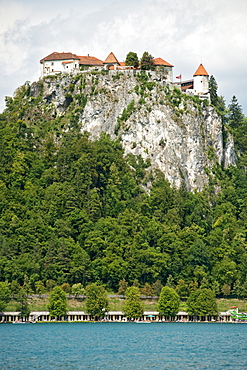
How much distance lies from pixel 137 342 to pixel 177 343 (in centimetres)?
552

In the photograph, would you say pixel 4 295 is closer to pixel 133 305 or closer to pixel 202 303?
pixel 133 305

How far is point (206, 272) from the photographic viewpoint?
17012 cm

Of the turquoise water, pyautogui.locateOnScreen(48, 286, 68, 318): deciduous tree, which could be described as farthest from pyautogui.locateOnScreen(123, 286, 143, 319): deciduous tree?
pyautogui.locateOnScreen(48, 286, 68, 318): deciduous tree

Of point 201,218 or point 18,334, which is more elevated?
point 201,218

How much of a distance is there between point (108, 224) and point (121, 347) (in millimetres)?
74129

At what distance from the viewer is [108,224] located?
17575 cm

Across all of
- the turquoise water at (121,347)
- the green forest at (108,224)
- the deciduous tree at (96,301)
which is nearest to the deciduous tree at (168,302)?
the green forest at (108,224)

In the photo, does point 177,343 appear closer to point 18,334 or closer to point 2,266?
point 18,334

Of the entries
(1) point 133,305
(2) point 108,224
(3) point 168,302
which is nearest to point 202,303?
(3) point 168,302

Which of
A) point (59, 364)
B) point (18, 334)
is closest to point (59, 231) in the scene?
point (18, 334)

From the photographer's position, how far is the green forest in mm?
163500

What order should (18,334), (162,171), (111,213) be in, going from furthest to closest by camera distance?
1. (162,171)
2. (111,213)
3. (18,334)

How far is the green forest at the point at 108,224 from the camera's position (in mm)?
163500

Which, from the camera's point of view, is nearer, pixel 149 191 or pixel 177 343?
pixel 177 343
